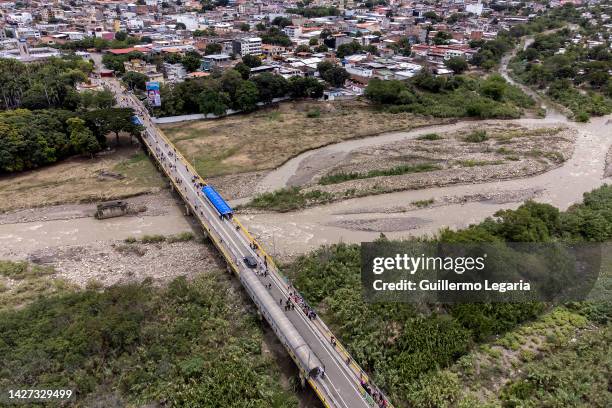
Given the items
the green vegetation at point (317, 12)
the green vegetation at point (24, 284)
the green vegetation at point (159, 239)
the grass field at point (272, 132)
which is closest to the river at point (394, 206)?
the grass field at point (272, 132)

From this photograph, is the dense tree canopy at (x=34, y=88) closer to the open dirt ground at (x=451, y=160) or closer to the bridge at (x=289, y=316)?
the bridge at (x=289, y=316)

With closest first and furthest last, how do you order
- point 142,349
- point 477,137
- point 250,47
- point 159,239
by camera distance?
point 142,349 → point 159,239 → point 477,137 → point 250,47

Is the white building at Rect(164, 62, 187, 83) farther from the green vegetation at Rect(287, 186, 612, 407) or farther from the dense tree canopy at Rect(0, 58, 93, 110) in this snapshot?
the green vegetation at Rect(287, 186, 612, 407)

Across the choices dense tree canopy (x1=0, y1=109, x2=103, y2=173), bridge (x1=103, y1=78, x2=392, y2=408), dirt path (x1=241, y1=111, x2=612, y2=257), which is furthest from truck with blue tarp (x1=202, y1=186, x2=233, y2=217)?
dense tree canopy (x1=0, y1=109, x2=103, y2=173)

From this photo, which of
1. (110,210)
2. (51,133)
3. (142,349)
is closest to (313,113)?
(51,133)

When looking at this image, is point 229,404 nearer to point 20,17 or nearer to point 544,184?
point 544,184

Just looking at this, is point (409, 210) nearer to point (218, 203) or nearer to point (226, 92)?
point (218, 203)

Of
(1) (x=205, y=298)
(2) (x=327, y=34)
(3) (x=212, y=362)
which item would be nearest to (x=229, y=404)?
(3) (x=212, y=362)
